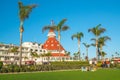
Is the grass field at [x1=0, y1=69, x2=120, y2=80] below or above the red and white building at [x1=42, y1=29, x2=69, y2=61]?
below

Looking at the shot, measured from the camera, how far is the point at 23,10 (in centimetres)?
4594

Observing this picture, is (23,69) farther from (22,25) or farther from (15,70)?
(22,25)

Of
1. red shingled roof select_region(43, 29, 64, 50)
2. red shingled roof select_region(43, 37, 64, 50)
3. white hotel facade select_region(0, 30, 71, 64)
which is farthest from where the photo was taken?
red shingled roof select_region(43, 29, 64, 50)

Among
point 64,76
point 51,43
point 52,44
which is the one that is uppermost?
point 51,43

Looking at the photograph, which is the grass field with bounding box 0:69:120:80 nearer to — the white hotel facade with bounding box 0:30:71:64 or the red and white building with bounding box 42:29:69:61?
the white hotel facade with bounding box 0:30:71:64

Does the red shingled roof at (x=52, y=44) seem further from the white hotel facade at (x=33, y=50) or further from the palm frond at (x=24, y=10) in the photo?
the palm frond at (x=24, y=10)

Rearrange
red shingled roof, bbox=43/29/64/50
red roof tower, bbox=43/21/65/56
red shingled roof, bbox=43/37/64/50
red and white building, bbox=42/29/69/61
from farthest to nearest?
1. red shingled roof, bbox=43/29/64/50
2. red shingled roof, bbox=43/37/64/50
3. red roof tower, bbox=43/21/65/56
4. red and white building, bbox=42/29/69/61

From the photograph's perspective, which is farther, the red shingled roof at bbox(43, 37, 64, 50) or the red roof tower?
the red shingled roof at bbox(43, 37, 64, 50)

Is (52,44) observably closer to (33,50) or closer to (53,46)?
(53,46)

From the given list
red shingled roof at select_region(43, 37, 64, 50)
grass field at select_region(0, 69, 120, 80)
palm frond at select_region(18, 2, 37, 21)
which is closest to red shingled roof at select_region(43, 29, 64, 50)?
red shingled roof at select_region(43, 37, 64, 50)

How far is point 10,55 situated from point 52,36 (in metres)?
26.3

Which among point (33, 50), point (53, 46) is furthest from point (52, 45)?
point (33, 50)

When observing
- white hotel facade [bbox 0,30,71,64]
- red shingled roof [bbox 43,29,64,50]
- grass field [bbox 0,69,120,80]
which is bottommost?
grass field [bbox 0,69,120,80]

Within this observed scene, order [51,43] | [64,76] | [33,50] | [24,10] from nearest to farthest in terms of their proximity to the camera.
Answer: [64,76] → [24,10] → [33,50] → [51,43]
